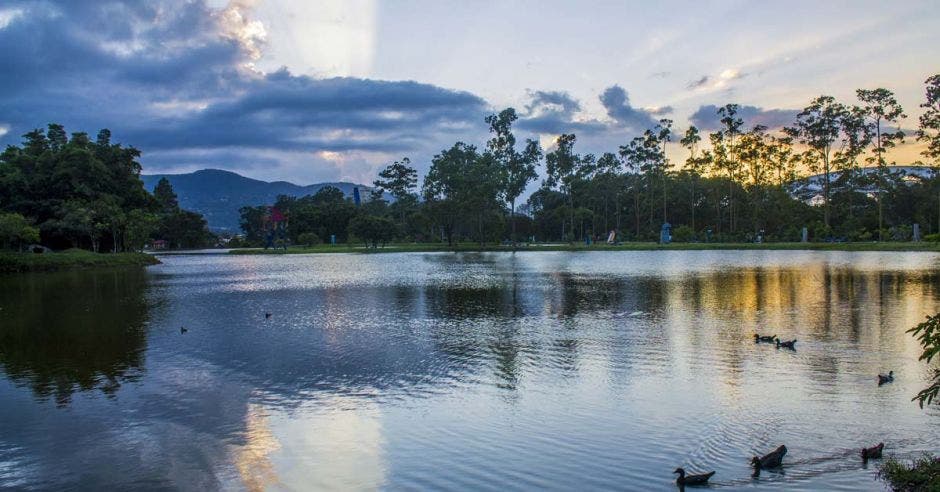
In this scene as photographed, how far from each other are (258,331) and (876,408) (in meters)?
17.0

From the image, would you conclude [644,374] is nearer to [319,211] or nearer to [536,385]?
[536,385]

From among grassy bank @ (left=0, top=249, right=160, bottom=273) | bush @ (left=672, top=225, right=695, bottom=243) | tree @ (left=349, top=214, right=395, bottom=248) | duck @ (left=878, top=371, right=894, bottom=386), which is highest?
tree @ (left=349, top=214, right=395, bottom=248)

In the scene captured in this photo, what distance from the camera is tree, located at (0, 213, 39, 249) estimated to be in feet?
180

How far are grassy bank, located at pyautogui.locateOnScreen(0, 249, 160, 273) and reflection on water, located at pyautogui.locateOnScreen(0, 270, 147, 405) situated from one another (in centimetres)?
1983

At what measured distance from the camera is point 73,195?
2699 inches

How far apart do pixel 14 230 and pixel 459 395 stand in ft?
190

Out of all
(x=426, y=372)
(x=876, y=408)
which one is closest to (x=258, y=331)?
(x=426, y=372)

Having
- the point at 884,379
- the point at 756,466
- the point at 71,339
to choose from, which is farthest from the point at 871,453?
the point at 71,339

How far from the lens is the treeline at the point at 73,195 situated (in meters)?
64.0

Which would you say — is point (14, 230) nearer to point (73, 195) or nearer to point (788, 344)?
point (73, 195)

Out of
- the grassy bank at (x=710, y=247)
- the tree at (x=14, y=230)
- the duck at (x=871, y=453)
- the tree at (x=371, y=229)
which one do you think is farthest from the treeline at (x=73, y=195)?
the duck at (x=871, y=453)

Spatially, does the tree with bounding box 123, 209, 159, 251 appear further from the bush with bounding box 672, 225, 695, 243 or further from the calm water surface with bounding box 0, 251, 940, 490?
the bush with bounding box 672, 225, 695, 243

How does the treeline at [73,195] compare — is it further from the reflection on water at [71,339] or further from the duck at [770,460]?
the duck at [770,460]

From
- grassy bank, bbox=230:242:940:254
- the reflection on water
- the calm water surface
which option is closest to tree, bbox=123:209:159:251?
grassy bank, bbox=230:242:940:254
